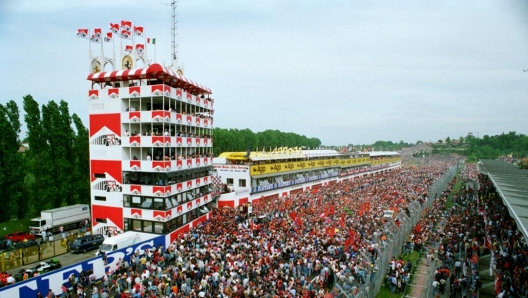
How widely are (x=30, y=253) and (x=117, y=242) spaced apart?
209 inches

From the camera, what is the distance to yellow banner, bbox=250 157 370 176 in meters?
45.9

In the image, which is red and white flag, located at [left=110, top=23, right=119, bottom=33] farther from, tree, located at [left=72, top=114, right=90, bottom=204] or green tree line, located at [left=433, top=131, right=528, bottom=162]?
green tree line, located at [left=433, top=131, right=528, bottom=162]

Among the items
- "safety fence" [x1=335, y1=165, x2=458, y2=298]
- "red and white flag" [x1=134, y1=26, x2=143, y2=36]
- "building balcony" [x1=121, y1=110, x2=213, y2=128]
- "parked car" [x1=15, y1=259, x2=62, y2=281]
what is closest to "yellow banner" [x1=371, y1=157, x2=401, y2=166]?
"safety fence" [x1=335, y1=165, x2=458, y2=298]

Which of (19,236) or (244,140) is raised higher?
(244,140)

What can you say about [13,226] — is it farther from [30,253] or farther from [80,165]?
[30,253]

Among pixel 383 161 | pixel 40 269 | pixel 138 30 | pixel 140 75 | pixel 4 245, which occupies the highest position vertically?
pixel 138 30

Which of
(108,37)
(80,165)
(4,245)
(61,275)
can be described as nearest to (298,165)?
(80,165)

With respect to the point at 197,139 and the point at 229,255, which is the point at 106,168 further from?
the point at 229,255

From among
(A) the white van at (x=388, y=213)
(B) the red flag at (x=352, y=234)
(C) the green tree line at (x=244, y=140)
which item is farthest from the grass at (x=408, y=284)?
(C) the green tree line at (x=244, y=140)

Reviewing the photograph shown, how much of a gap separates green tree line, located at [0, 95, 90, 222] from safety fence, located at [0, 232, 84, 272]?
10064 millimetres

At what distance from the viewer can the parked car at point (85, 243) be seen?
78.8ft

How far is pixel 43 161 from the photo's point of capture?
1278 inches

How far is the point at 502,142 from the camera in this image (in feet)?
571

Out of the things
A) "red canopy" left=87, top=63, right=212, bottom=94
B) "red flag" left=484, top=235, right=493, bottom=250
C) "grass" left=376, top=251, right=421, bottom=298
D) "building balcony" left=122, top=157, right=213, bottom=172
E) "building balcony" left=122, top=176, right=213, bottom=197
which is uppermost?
"red canopy" left=87, top=63, right=212, bottom=94
